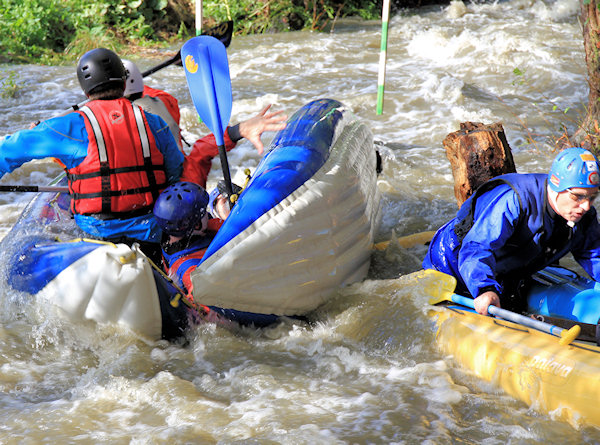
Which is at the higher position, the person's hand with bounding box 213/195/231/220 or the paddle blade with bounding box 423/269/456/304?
the person's hand with bounding box 213/195/231/220

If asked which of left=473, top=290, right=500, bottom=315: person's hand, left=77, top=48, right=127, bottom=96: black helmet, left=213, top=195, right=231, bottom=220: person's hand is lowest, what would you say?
left=473, top=290, right=500, bottom=315: person's hand

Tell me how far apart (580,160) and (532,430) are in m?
1.03

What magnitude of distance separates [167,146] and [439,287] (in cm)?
145

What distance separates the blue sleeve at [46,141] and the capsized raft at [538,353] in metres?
1.76

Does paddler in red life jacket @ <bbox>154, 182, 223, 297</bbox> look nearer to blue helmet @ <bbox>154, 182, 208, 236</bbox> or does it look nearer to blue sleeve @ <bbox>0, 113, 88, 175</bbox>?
blue helmet @ <bbox>154, 182, 208, 236</bbox>

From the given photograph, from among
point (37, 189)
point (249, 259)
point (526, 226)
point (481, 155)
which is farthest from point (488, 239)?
point (37, 189)

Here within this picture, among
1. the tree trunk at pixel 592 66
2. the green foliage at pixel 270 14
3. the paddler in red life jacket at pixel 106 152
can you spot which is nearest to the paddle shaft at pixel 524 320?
the paddler in red life jacket at pixel 106 152

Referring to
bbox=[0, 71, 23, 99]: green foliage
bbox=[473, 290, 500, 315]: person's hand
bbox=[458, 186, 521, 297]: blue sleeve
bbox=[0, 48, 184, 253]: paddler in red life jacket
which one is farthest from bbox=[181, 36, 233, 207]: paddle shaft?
bbox=[0, 71, 23, 99]: green foliage

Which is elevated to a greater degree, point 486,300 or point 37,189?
point 37,189

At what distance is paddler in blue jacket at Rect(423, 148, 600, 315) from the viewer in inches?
101

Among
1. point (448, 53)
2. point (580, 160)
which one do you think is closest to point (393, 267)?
point (580, 160)

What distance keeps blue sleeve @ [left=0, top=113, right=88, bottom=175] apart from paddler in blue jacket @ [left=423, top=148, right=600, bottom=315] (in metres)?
1.75

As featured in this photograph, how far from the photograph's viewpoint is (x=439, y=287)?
115 inches

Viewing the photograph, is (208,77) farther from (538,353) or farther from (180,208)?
(538,353)
